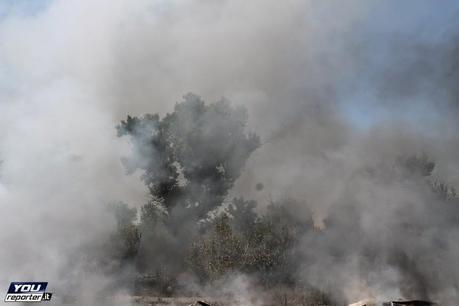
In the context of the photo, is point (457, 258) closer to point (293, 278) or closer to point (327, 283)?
point (327, 283)

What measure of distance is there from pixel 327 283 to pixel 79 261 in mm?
13004

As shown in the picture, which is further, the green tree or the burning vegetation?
the green tree

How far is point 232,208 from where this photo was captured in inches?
1594

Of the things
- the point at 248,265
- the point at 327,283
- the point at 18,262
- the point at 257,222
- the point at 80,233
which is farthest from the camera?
the point at 257,222

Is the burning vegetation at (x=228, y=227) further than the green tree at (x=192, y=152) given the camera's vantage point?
No

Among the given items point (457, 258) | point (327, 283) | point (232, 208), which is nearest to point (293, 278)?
point (327, 283)

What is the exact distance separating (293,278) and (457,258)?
344 inches

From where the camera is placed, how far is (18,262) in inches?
868

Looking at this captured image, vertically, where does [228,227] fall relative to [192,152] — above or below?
below

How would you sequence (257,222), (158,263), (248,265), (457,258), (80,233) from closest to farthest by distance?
(80,233)
(457,258)
(248,265)
(158,263)
(257,222)

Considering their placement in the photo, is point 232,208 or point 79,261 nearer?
point 79,261

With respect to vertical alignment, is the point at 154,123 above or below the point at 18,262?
above

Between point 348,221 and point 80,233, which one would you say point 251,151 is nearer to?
point 348,221

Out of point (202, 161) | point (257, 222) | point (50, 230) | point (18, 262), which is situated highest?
point (202, 161)
